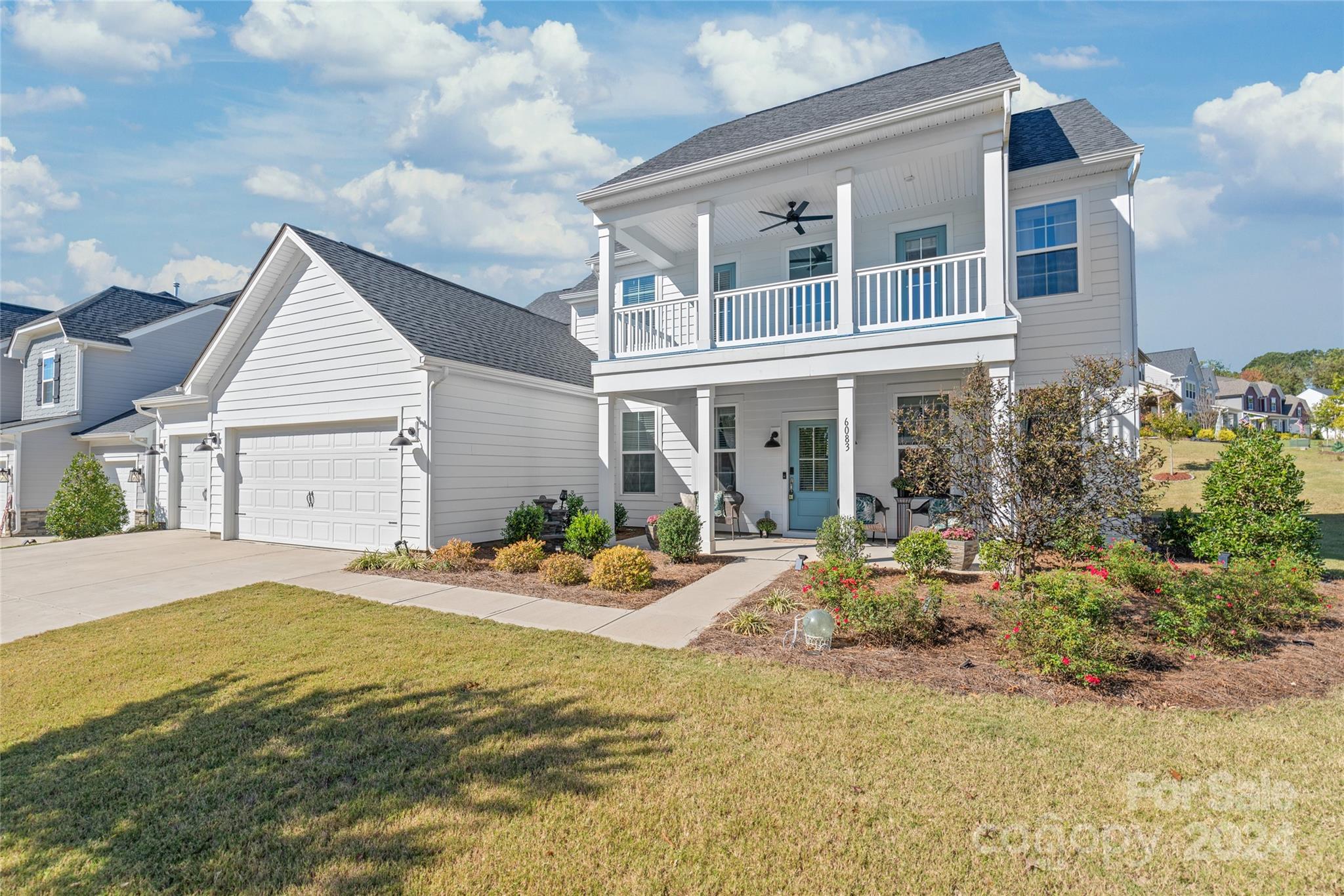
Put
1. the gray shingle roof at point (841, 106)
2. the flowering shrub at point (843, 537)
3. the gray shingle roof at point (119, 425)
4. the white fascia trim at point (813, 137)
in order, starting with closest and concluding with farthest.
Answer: the white fascia trim at point (813, 137), the flowering shrub at point (843, 537), the gray shingle roof at point (841, 106), the gray shingle roof at point (119, 425)

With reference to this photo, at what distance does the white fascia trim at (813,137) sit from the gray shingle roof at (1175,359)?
40.1 metres

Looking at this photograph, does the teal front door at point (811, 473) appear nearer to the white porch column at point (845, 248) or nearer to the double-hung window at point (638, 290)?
the white porch column at point (845, 248)

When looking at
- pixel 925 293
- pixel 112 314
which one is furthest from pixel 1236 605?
pixel 112 314

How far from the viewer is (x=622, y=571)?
307 inches

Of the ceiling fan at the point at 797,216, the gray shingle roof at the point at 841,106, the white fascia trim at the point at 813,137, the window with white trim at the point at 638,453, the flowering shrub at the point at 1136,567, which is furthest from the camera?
the window with white trim at the point at 638,453

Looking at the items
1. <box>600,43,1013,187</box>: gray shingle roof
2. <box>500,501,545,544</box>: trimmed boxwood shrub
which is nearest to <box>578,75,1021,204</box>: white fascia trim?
<box>600,43,1013,187</box>: gray shingle roof

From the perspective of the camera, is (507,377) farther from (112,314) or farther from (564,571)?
(112,314)

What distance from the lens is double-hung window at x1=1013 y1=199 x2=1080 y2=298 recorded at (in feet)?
31.7

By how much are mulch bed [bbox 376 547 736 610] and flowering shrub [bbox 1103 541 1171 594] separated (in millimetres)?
4947

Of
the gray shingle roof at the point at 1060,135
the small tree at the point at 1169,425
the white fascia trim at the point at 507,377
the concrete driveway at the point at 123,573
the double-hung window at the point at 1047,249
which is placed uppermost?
the gray shingle roof at the point at 1060,135

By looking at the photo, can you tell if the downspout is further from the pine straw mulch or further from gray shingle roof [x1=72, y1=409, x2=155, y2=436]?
gray shingle roof [x1=72, y1=409, x2=155, y2=436]

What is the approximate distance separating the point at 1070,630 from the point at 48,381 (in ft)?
91.9

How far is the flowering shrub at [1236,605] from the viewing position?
505 centimetres

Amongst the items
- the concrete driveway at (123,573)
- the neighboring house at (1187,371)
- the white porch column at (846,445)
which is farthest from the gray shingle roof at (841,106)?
the neighboring house at (1187,371)
